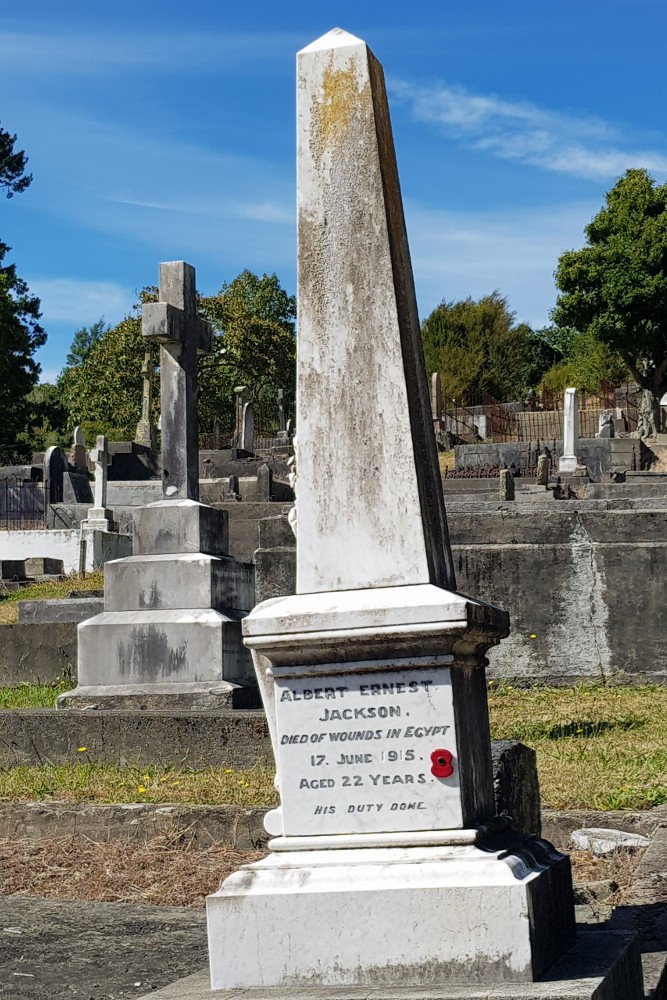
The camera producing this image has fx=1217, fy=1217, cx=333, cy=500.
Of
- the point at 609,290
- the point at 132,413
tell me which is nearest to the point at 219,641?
the point at 609,290

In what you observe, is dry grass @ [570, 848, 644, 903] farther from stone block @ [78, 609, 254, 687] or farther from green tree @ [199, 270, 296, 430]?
green tree @ [199, 270, 296, 430]

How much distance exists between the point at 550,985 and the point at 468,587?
6603mm

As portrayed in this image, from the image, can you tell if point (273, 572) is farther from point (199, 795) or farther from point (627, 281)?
point (627, 281)

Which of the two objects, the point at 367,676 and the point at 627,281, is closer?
the point at 367,676

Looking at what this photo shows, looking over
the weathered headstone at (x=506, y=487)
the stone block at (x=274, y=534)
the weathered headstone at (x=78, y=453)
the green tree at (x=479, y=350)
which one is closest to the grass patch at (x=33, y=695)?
the stone block at (x=274, y=534)

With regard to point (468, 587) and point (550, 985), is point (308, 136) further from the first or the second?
point (468, 587)

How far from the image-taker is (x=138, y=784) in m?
6.32

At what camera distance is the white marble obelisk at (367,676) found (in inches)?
122

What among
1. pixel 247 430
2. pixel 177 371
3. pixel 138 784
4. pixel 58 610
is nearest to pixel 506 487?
pixel 58 610

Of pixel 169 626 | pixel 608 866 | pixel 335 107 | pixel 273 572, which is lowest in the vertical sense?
pixel 608 866

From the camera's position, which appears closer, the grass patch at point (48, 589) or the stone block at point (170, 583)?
the stone block at point (170, 583)

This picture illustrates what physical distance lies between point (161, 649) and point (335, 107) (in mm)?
5148

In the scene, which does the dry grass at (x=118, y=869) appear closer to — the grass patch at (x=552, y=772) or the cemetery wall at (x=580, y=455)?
the grass patch at (x=552, y=772)

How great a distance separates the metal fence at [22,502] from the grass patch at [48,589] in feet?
31.2
